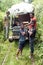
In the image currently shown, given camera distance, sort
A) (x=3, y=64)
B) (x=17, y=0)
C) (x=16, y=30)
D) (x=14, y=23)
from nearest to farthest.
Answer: (x=3, y=64) → (x=16, y=30) → (x=14, y=23) → (x=17, y=0)

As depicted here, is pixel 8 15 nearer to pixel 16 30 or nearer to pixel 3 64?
pixel 16 30

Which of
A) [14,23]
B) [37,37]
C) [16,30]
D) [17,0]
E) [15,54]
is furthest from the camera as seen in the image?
[17,0]

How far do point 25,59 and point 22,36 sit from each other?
1213 millimetres

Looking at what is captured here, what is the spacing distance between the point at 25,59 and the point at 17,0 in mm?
14993

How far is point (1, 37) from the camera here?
53.5 ft

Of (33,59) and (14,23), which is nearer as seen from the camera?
(33,59)

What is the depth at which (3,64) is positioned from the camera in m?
11.6

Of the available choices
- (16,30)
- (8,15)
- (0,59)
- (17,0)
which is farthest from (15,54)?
(17,0)

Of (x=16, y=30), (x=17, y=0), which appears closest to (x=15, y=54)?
(x=16, y=30)

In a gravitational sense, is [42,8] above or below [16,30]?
above

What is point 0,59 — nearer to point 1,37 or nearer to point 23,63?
point 23,63

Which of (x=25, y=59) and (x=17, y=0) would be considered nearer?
(x=25, y=59)

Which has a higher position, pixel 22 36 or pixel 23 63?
pixel 22 36

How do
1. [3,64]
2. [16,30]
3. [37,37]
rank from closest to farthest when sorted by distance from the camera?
1. [3,64]
2. [37,37]
3. [16,30]
